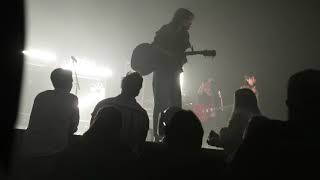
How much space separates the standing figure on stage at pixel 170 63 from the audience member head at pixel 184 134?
2.68 metres

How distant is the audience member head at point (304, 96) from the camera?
1.94 metres

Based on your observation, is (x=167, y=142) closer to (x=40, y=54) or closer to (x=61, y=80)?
(x=61, y=80)

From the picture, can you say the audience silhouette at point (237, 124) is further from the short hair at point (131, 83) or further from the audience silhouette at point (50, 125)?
the audience silhouette at point (50, 125)

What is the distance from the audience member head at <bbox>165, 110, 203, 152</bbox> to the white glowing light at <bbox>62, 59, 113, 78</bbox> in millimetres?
12372

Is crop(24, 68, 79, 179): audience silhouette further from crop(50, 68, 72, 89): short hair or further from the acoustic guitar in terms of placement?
the acoustic guitar

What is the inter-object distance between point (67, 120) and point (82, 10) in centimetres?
1120

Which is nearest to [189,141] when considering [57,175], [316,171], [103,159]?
[103,159]

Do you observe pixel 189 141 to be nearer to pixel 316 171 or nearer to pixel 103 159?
pixel 103 159

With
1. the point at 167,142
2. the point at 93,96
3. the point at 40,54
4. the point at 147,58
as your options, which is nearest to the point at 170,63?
the point at 147,58

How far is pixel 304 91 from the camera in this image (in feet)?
6.52

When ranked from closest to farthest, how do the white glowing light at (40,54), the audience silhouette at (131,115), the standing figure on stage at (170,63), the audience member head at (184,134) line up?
the audience member head at (184,134)
the audience silhouette at (131,115)
the standing figure on stage at (170,63)
the white glowing light at (40,54)

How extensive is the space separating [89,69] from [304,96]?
13.3m

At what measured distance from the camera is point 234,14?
13438 millimetres

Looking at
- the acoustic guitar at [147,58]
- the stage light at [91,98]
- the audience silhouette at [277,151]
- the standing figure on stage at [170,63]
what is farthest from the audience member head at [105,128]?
the stage light at [91,98]
